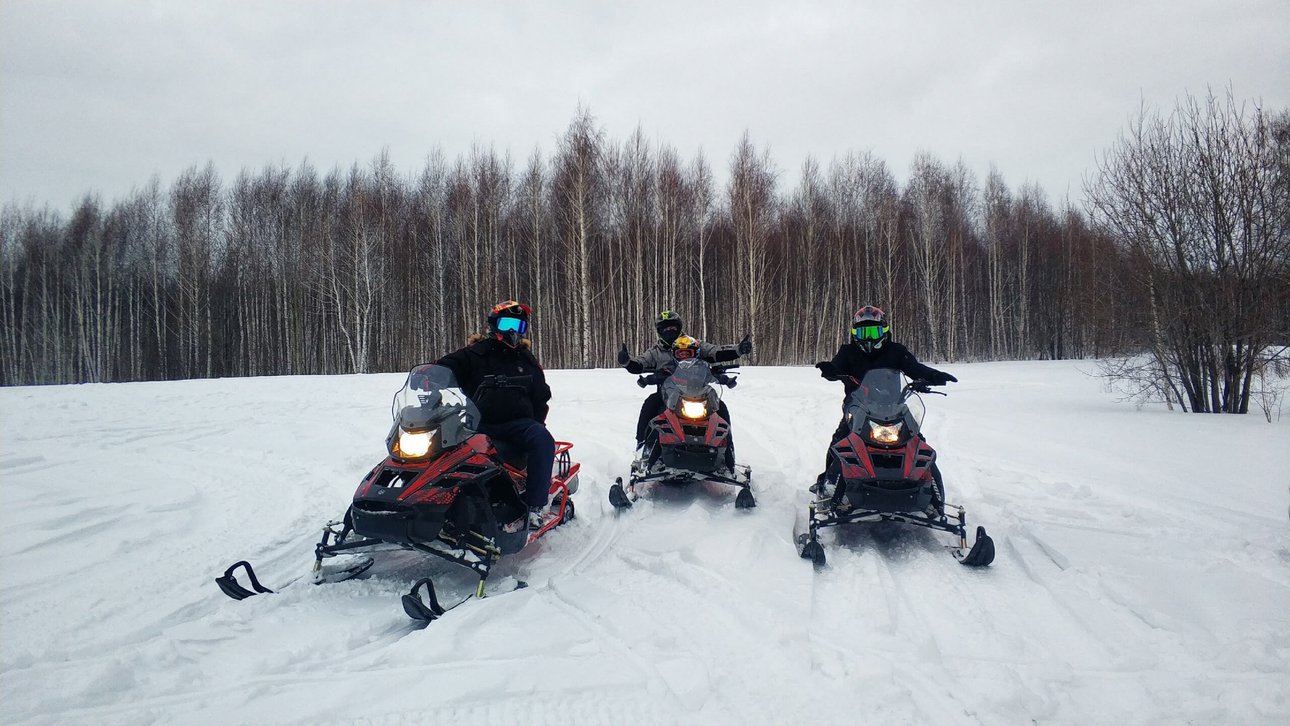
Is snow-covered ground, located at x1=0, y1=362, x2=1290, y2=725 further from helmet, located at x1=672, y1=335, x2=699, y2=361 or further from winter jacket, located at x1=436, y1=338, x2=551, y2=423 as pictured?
helmet, located at x1=672, y1=335, x2=699, y2=361

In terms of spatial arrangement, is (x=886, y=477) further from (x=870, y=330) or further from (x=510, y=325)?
(x=510, y=325)

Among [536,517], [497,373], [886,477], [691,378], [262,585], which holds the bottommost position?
[262,585]

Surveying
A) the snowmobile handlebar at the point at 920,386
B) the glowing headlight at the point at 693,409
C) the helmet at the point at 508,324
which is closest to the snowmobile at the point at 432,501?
the helmet at the point at 508,324

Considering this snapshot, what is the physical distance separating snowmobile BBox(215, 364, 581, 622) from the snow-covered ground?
0.19 m

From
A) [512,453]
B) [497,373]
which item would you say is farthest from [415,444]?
[497,373]

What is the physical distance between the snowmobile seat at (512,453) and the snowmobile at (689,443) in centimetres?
137

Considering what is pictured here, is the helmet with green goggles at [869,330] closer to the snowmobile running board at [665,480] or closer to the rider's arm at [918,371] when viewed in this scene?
the rider's arm at [918,371]

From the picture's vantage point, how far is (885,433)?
4.17 m

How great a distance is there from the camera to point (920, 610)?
3.17 metres

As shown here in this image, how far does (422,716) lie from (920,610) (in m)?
2.61

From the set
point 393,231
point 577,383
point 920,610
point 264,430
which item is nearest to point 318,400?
point 264,430

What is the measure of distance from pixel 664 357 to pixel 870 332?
7.26ft

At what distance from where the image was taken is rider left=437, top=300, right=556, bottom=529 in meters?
4.05

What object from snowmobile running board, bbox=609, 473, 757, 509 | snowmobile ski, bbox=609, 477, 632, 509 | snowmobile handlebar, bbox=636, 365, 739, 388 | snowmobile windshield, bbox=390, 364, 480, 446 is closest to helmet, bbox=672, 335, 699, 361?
snowmobile handlebar, bbox=636, 365, 739, 388
